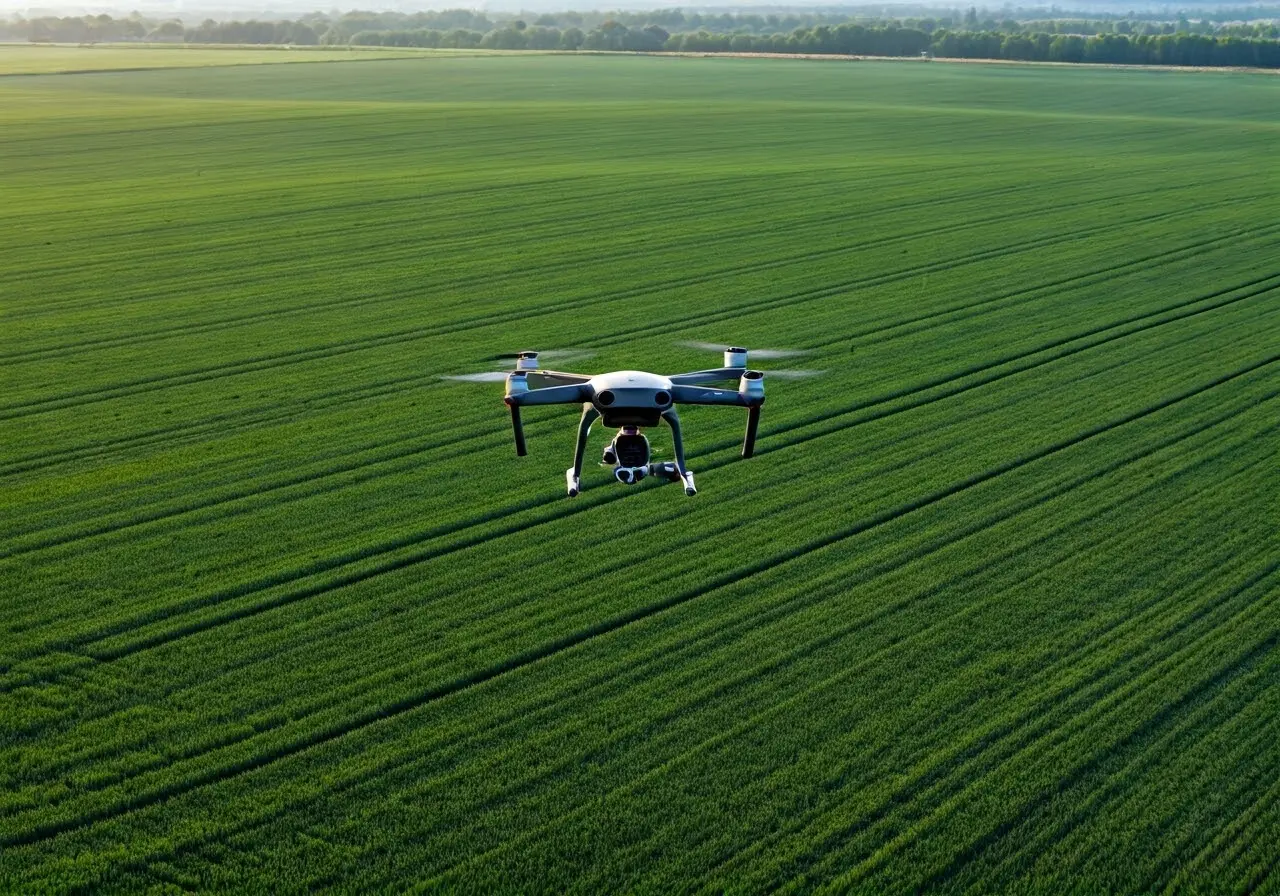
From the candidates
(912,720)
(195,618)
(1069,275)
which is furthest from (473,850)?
(1069,275)

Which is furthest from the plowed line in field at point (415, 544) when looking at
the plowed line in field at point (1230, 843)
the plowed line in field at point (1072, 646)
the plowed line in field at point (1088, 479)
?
the plowed line in field at point (1230, 843)

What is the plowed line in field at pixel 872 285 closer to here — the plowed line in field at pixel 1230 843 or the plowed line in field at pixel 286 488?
the plowed line in field at pixel 286 488

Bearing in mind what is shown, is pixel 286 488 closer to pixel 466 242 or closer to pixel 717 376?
pixel 717 376

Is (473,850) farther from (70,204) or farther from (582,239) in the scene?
(70,204)

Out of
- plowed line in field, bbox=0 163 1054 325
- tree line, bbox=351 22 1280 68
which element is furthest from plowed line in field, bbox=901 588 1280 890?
tree line, bbox=351 22 1280 68

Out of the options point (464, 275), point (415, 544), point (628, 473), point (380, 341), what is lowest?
point (464, 275)

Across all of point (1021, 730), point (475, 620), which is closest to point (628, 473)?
point (475, 620)

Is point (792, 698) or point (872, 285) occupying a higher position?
point (792, 698)
